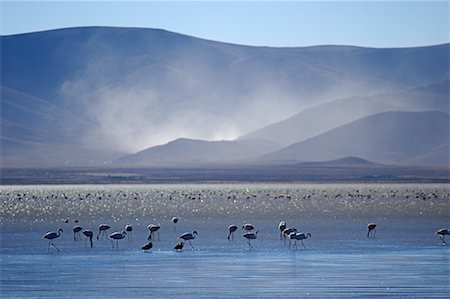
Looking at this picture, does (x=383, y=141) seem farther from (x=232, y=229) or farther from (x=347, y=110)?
(x=232, y=229)

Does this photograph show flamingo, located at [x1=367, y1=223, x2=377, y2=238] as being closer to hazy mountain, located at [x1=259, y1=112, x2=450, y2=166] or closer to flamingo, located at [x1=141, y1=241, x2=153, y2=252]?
flamingo, located at [x1=141, y1=241, x2=153, y2=252]

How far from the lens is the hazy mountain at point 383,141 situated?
14162 cm

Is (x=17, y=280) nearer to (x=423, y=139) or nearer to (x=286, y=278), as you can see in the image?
(x=286, y=278)

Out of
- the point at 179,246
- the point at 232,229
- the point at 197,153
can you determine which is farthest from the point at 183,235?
the point at 197,153

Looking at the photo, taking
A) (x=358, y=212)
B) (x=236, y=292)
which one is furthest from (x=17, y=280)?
(x=358, y=212)

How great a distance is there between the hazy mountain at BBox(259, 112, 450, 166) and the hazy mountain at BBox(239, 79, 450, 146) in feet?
55.4

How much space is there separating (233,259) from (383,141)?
12762cm

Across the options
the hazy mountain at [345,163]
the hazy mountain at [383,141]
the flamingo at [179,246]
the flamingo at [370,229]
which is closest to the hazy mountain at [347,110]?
the hazy mountain at [383,141]

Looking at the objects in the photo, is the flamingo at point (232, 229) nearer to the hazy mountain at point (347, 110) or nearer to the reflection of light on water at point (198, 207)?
the reflection of light on water at point (198, 207)

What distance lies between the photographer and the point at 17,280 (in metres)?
18.2

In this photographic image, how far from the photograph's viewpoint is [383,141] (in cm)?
14700

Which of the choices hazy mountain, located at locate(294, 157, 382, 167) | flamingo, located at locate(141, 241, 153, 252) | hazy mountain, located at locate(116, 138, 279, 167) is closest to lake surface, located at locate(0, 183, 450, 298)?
flamingo, located at locate(141, 241, 153, 252)

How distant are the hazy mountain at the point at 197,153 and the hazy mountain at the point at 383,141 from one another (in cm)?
1189

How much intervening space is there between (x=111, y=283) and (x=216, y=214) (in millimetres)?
18416
